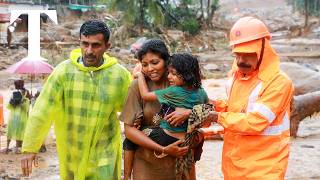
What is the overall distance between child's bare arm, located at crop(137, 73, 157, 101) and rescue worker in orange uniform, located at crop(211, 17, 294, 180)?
0.39 metres

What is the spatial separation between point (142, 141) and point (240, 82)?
27.0 inches

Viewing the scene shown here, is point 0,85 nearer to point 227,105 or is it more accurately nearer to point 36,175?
point 36,175

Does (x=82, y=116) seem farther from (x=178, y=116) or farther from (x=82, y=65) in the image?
(x=178, y=116)

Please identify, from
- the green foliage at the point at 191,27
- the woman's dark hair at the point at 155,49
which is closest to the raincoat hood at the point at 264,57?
the woman's dark hair at the point at 155,49

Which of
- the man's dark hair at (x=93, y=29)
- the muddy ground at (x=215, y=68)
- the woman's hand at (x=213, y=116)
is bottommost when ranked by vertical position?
the muddy ground at (x=215, y=68)

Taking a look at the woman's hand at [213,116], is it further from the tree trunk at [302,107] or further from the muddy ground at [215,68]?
the tree trunk at [302,107]

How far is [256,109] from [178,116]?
1.43ft

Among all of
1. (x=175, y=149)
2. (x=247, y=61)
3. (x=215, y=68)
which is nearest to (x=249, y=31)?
(x=247, y=61)

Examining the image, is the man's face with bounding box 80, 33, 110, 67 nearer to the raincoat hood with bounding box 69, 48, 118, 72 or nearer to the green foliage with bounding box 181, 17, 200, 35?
the raincoat hood with bounding box 69, 48, 118, 72

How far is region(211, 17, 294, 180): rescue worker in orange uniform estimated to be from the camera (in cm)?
304

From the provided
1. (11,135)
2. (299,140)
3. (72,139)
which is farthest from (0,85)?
(72,139)

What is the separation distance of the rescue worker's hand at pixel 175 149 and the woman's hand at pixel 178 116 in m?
0.13

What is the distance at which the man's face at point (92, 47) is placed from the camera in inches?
130

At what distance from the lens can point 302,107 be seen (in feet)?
29.3
